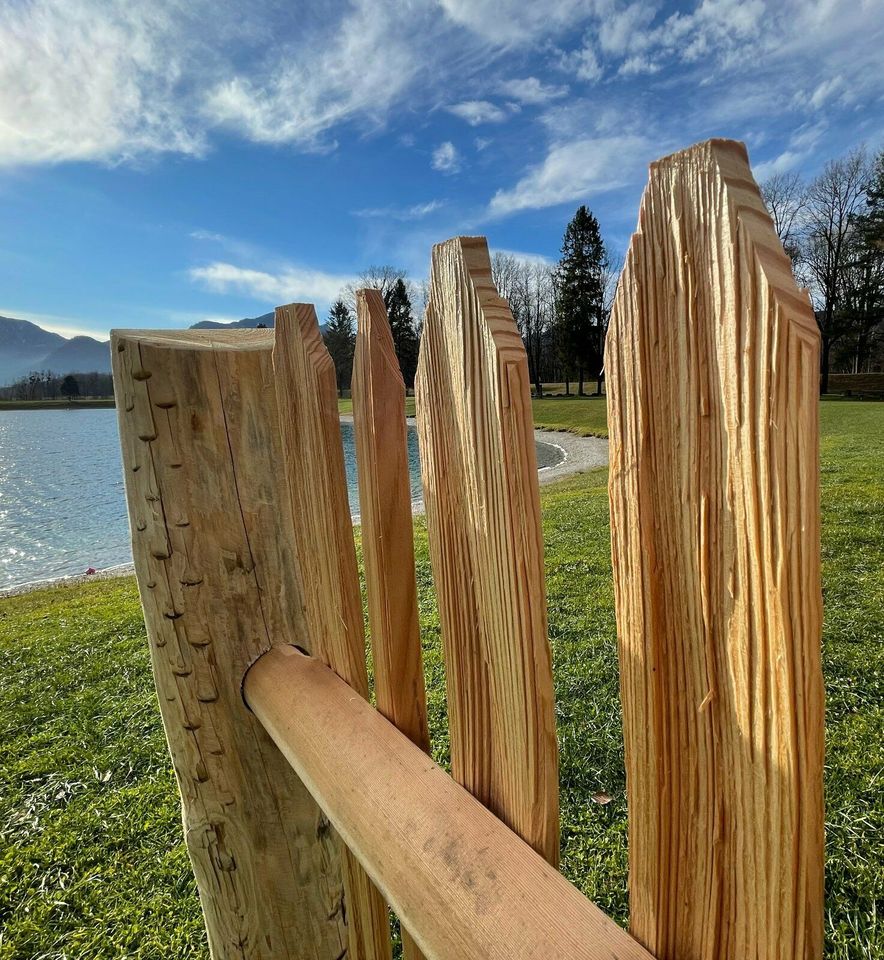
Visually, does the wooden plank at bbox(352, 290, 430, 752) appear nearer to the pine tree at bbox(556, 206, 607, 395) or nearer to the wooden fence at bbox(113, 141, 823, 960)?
the wooden fence at bbox(113, 141, 823, 960)

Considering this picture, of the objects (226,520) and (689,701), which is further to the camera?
(226,520)

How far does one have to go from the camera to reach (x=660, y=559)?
1.96 ft

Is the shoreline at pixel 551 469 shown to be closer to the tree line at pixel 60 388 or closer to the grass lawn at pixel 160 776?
the grass lawn at pixel 160 776

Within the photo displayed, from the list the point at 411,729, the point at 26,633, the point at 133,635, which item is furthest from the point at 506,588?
the point at 26,633

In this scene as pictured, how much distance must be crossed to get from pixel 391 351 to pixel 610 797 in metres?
2.14

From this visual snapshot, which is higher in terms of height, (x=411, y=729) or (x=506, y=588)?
(x=506, y=588)

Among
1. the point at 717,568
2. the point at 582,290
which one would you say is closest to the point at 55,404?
the point at 582,290

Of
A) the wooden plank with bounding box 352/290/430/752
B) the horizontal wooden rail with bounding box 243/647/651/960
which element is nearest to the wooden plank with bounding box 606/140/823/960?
the horizontal wooden rail with bounding box 243/647/651/960

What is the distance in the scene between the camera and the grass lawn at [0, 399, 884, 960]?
1979mm

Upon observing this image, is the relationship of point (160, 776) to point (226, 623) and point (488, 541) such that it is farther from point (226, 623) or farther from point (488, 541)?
point (488, 541)

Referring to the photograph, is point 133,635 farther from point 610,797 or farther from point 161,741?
point 610,797

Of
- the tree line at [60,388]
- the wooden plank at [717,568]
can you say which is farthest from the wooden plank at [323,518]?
the tree line at [60,388]

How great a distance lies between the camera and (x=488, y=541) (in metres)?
0.78

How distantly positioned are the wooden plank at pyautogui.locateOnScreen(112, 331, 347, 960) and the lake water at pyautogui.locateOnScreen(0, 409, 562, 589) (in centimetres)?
248
